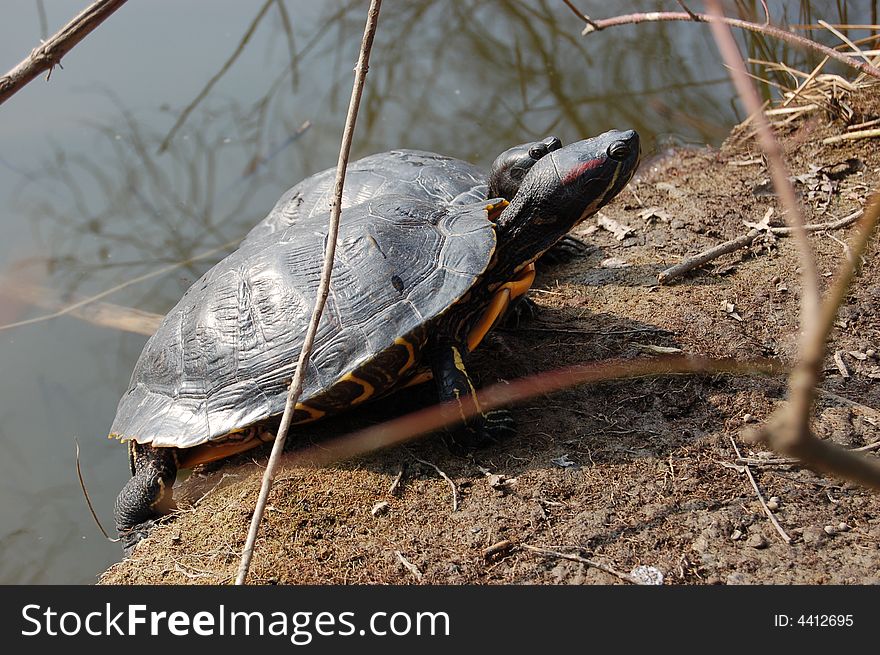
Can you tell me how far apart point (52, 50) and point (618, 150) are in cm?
311

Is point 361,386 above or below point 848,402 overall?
above

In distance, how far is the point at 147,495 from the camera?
4473 millimetres

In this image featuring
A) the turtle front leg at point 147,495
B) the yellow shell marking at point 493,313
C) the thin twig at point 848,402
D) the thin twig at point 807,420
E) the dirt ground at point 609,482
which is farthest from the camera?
the turtle front leg at point 147,495

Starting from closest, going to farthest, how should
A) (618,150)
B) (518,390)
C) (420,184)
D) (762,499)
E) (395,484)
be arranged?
1. (762,499)
2. (395,484)
3. (618,150)
4. (518,390)
5. (420,184)

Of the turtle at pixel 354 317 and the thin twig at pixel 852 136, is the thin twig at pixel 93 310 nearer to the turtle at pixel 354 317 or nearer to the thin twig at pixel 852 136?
the turtle at pixel 354 317

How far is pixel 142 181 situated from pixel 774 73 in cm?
699

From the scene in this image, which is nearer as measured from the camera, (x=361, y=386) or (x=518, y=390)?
(x=361, y=386)

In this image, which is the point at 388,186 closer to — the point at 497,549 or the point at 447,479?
the point at 447,479

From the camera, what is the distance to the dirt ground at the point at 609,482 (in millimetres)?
3191

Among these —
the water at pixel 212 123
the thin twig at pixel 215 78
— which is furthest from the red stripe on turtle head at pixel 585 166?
the thin twig at pixel 215 78

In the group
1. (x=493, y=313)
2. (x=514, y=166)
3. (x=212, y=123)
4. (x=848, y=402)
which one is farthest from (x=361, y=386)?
(x=212, y=123)

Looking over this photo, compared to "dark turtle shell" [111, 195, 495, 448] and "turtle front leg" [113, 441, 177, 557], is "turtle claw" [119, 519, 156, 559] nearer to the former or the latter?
"turtle front leg" [113, 441, 177, 557]

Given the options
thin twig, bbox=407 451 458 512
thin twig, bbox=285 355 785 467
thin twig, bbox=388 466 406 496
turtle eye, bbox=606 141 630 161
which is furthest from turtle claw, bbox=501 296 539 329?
thin twig, bbox=388 466 406 496

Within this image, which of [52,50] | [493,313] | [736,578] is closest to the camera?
[52,50]
